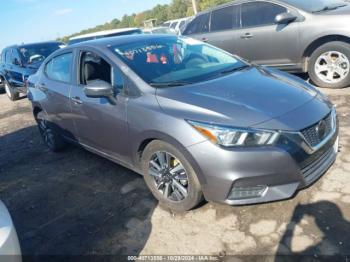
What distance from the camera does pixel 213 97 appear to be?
130 inches

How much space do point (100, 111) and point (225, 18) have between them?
4.65m

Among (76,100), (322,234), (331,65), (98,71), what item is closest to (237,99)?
(322,234)

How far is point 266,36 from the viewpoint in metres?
6.91

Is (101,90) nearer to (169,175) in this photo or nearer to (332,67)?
(169,175)

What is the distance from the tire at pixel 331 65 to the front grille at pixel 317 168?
3175mm

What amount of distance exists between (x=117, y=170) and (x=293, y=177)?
7.92ft

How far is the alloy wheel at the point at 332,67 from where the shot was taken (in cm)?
607

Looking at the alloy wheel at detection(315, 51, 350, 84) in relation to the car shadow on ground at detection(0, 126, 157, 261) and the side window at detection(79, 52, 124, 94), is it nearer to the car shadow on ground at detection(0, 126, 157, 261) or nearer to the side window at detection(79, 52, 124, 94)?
the car shadow on ground at detection(0, 126, 157, 261)

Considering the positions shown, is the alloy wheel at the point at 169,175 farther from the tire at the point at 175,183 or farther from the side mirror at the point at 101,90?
the side mirror at the point at 101,90

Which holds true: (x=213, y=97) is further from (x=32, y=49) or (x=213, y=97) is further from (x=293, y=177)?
(x=32, y=49)

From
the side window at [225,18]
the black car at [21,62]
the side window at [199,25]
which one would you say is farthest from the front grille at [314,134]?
the black car at [21,62]

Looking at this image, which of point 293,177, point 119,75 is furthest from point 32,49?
point 293,177

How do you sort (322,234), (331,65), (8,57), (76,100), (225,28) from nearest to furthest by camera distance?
(322,234) < (76,100) < (331,65) < (225,28) < (8,57)

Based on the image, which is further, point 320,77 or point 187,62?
point 320,77
